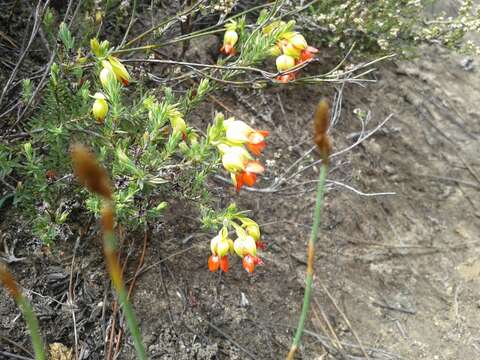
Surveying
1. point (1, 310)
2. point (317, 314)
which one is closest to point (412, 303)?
point (317, 314)

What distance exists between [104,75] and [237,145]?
455 mm

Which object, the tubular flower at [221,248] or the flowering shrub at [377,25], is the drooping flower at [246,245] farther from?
the flowering shrub at [377,25]

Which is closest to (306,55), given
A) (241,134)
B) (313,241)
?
(241,134)

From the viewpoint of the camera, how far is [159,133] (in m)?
1.74

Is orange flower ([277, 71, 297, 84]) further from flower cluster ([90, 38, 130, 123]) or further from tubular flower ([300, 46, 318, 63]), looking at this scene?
flower cluster ([90, 38, 130, 123])

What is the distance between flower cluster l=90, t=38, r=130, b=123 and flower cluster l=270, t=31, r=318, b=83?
523mm

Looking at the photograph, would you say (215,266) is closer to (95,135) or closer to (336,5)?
(95,135)

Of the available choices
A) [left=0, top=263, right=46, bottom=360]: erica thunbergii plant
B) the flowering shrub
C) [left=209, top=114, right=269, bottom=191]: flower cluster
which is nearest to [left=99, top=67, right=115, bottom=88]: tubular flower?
[left=209, top=114, right=269, bottom=191]: flower cluster

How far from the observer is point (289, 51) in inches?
72.7

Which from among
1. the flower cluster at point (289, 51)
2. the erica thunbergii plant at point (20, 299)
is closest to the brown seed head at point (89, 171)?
the erica thunbergii plant at point (20, 299)

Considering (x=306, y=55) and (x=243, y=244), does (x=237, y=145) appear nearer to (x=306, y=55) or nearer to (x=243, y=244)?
(x=243, y=244)

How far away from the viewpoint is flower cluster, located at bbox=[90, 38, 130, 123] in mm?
1621

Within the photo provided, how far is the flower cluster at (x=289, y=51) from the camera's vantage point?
1.83 meters

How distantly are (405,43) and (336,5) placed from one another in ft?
1.66
